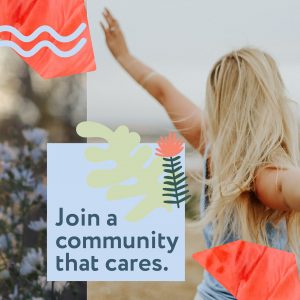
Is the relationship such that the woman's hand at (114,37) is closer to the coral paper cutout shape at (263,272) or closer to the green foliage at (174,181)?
the green foliage at (174,181)

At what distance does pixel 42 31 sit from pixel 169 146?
682mm

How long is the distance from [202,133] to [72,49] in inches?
24.2

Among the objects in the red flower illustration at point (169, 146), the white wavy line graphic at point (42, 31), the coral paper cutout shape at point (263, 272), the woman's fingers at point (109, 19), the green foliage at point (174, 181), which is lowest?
the coral paper cutout shape at point (263, 272)

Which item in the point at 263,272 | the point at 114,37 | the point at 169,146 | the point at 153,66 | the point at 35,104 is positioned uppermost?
the point at 114,37

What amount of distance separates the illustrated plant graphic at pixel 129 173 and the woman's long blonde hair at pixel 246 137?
22 centimetres

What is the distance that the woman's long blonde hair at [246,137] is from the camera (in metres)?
2.59

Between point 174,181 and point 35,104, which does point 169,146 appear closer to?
point 174,181

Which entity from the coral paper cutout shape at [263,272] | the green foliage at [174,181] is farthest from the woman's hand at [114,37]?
the coral paper cutout shape at [263,272]

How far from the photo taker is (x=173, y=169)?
2629mm

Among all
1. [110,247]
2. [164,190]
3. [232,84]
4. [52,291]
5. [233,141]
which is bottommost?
[52,291]

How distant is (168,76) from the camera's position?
263 centimetres

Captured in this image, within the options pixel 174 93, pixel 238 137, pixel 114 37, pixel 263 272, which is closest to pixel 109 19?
pixel 114 37

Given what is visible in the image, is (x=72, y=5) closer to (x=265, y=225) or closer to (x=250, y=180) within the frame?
→ (x=250, y=180)

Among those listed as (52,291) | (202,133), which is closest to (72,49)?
(202,133)
